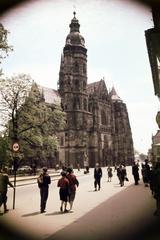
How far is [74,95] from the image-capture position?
79.8 metres

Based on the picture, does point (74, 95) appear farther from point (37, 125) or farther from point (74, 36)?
point (37, 125)

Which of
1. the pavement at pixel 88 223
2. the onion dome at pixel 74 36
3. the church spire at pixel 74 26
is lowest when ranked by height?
the pavement at pixel 88 223

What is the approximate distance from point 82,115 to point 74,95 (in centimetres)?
550

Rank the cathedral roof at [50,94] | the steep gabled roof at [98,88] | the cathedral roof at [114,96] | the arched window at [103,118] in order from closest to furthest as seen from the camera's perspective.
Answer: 1. the cathedral roof at [50,94]
2. the arched window at [103,118]
3. the steep gabled roof at [98,88]
4. the cathedral roof at [114,96]

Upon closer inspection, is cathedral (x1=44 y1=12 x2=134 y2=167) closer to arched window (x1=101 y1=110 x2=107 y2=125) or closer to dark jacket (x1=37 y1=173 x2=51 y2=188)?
arched window (x1=101 y1=110 x2=107 y2=125)

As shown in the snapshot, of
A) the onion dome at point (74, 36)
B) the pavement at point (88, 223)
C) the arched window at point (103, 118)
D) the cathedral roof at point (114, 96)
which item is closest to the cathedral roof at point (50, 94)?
the onion dome at point (74, 36)

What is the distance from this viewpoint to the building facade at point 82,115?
246 ft

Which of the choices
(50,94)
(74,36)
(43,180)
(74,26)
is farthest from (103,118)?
(43,180)

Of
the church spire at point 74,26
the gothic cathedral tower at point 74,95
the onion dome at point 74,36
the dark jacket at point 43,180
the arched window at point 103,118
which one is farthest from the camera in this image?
the arched window at point 103,118

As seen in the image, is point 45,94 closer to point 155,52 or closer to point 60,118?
point 60,118

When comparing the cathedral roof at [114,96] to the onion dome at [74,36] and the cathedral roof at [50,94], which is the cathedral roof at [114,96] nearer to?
the onion dome at [74,36]

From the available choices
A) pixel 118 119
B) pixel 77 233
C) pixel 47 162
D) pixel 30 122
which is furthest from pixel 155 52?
pixel 118 119

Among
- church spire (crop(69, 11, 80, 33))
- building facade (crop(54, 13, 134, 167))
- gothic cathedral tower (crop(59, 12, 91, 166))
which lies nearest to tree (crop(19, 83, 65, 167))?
building facade (crop(54, 13, 134, 167))

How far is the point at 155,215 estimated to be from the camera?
10.5m
